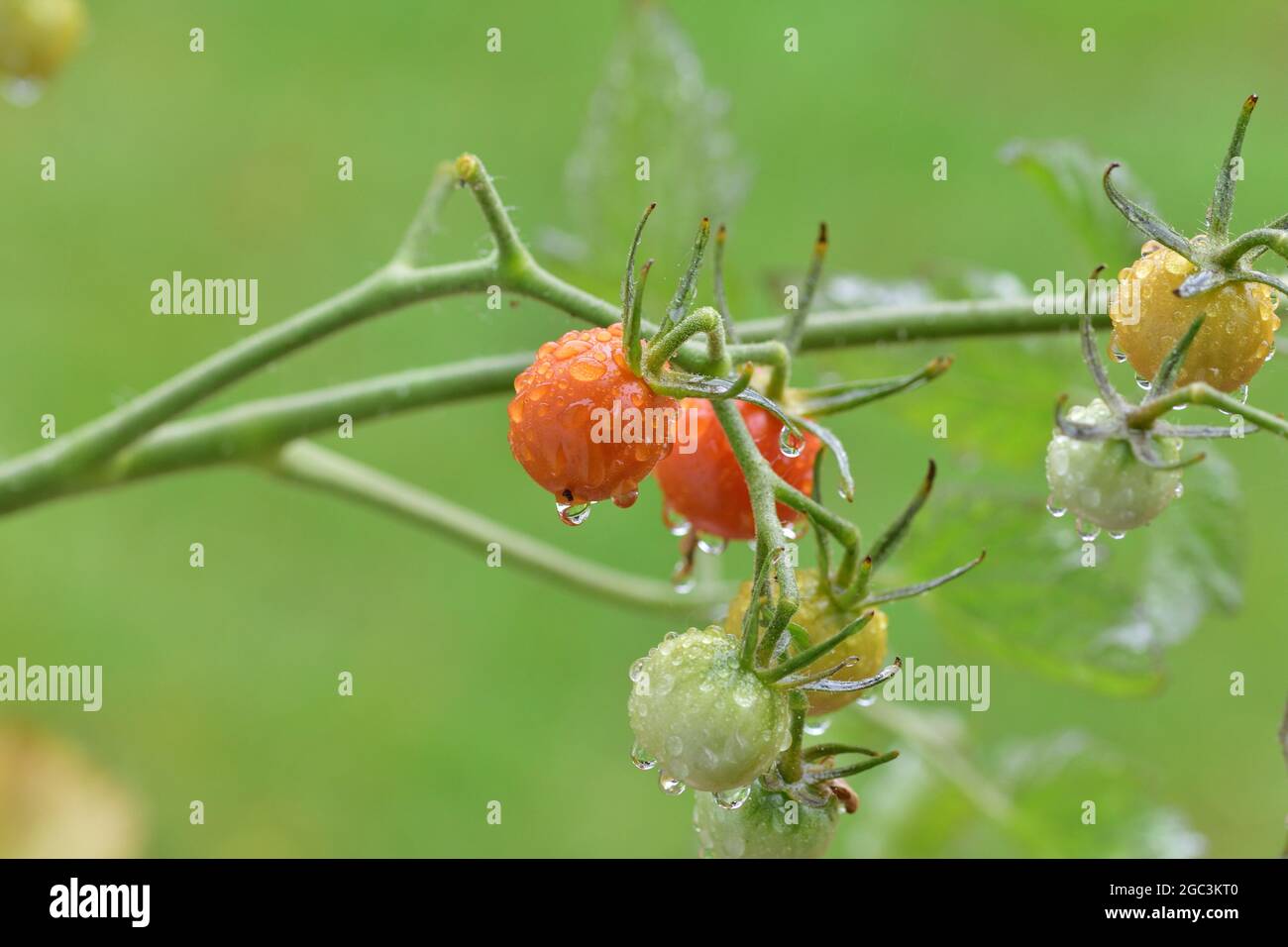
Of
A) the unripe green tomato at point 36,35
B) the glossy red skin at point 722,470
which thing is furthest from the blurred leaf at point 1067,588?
the unripe green tomato at point 36,35

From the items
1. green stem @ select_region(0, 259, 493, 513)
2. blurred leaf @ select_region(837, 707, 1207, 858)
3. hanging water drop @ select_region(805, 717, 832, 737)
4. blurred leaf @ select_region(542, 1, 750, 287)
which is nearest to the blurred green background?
blurred leaf @ select_region(837, 707, 1207, 858)

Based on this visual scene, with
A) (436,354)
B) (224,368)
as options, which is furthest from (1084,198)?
(436,354)

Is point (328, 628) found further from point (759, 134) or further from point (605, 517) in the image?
point (759, 134)

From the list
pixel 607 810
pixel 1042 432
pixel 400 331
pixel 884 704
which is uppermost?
pixel 400 331

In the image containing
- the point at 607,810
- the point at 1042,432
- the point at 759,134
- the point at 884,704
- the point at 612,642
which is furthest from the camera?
the point at 759,134

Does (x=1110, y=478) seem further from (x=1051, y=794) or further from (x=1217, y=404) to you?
(x=1051, y=794)

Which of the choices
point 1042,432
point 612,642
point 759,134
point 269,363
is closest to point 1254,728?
point 612,642

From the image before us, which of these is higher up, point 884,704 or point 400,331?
point 400,331
